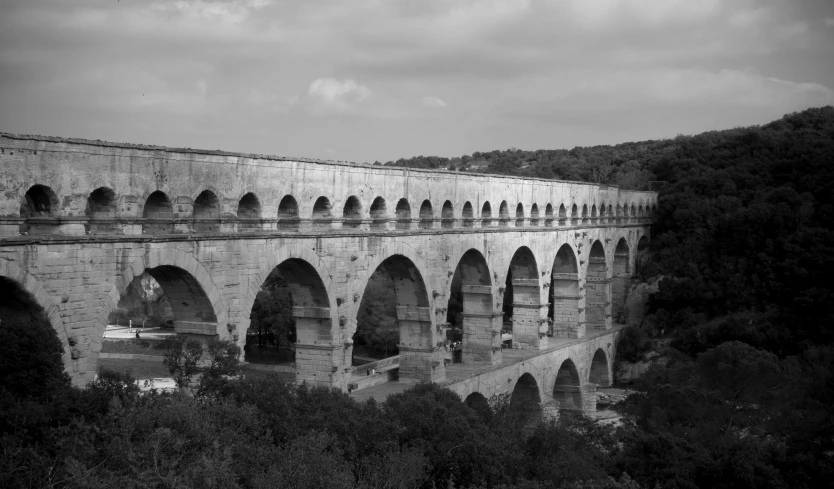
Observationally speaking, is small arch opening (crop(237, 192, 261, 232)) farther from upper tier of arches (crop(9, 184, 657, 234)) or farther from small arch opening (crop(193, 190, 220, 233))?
small arch opening (crop(193, 190, 220, 233))

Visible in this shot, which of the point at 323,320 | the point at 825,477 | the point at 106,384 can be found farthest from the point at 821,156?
the point at 106,384

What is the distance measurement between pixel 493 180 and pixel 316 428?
48.0ft

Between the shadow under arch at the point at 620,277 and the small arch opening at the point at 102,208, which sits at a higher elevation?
the small arch opening at the point at 102,208

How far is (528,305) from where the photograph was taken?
98.3ft

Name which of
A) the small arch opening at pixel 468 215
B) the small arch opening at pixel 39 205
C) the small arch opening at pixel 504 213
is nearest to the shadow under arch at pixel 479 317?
the small arch opening at pixel 468 215

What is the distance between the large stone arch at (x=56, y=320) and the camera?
39.0ft

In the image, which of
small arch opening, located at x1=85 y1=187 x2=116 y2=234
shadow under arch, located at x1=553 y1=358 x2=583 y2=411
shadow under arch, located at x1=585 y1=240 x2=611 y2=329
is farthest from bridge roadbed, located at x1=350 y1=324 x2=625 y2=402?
small arch opening, located at x1=85 y1=187 x2=116 y2=234

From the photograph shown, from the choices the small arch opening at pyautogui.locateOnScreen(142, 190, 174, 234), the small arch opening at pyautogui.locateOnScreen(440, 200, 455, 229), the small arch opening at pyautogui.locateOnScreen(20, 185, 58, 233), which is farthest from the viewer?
the small arch opening at pyautogui.locateOnScreen(440, 200, 455, 229)

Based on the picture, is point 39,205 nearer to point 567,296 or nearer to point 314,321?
point 314,321

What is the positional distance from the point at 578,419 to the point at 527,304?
6061 millimetres

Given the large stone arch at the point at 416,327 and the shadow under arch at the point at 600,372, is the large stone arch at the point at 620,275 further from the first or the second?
the large stone arch at the point at 416,327

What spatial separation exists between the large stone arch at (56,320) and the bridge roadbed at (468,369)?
232 inches

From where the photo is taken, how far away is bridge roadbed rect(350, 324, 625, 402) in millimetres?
21484

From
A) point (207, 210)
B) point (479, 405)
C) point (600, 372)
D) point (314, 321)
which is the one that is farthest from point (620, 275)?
point (207, 210)
